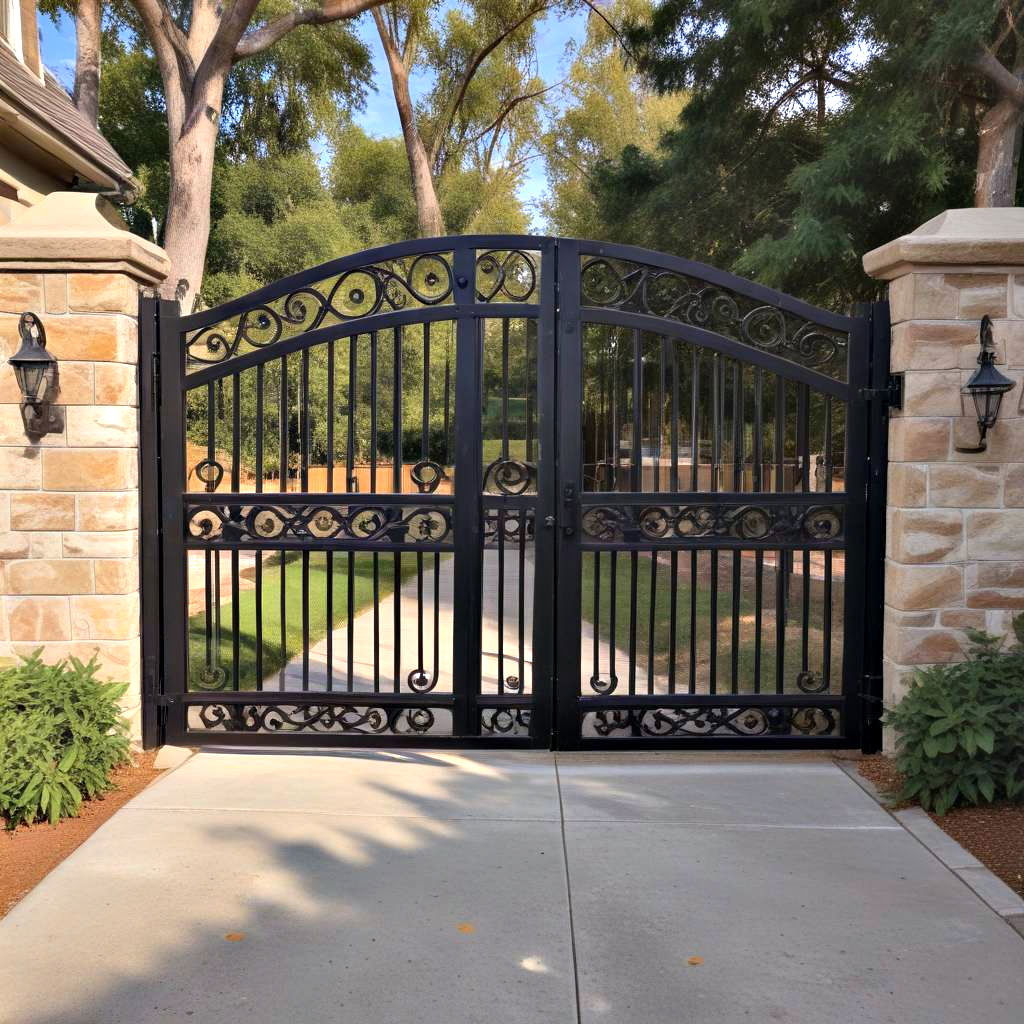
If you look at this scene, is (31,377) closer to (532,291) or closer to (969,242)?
(532,291)

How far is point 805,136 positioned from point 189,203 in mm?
7756

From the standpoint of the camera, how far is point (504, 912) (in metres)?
3.52

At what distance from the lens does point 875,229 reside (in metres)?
11.0

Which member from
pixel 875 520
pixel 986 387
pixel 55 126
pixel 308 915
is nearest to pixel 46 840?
pixel 308 915

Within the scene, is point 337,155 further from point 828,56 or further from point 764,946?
point 764,946

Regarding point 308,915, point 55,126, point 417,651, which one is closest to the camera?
point 308,915

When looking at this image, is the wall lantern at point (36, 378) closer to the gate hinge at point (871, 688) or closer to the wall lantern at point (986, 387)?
the gate hinge at point (871, 688)

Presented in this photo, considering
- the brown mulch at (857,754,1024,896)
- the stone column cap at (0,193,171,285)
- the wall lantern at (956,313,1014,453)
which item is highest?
the stone column cap at (0,193,171,285)

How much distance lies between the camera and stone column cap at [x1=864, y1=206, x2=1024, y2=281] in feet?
16.1

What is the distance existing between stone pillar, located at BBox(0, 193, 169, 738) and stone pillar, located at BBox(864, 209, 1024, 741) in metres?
3.82

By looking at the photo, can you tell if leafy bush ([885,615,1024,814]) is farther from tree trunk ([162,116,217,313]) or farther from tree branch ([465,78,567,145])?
tree branch ([465,78,567,145])

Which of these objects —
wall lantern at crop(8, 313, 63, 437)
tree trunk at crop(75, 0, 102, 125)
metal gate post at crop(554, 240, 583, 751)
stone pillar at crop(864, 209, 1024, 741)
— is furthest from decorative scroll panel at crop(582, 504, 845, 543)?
tree trunk at crop(75, 0, 102, 125)

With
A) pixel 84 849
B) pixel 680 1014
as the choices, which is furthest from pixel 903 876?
pixel 84 849

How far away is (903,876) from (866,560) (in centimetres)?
185
